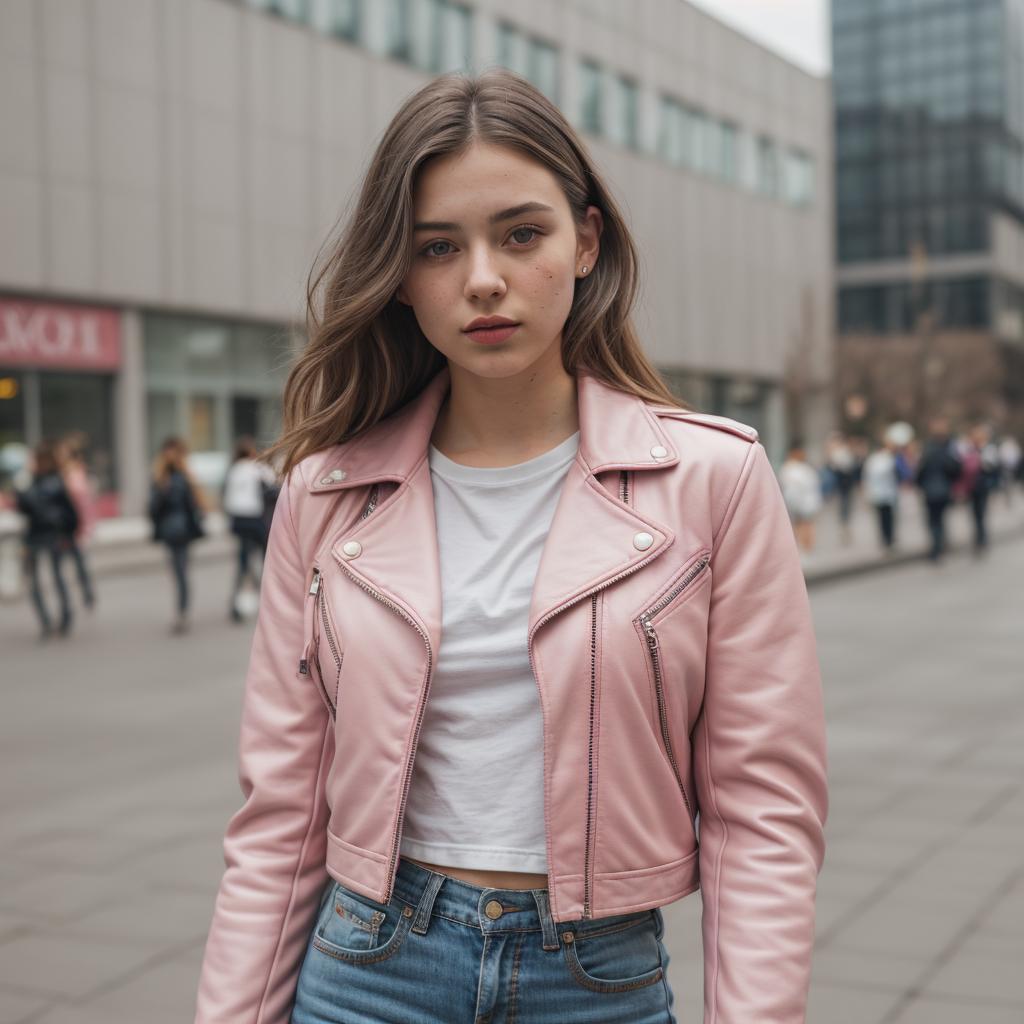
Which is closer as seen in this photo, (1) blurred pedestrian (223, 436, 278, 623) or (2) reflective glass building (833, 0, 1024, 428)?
(1) blurred pedestrian (223, 436, 278, 623)

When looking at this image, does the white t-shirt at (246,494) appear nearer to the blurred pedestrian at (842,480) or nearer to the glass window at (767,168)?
the blurred pedestrian at (842,480)

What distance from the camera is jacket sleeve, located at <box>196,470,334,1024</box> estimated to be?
1970 mm

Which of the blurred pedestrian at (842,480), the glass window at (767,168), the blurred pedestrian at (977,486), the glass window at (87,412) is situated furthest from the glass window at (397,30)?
the glass window at (767,168)

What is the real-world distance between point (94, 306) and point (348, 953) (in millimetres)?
25689

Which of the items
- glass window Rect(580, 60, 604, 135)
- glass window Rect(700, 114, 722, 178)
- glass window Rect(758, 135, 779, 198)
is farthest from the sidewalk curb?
glass window Rect(758, 135, 779, 198)

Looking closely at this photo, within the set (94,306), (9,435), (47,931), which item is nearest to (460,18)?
(94,306)

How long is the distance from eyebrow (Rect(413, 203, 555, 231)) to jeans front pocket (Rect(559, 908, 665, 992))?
869mm

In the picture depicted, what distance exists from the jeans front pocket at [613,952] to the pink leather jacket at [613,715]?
0.15 feet

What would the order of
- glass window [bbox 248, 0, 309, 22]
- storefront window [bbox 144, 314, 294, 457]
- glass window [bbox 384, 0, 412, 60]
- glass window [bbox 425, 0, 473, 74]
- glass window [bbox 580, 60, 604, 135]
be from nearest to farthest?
storefront window [bbox 144, 314, 294, 457], glass window [bbox 248, 0, 309, 22], glass window [bbox 384, 0, 412, 60], glass window [bbox 425, 0, 473, 74], glass window [bbox 580, 60, 604, 135]

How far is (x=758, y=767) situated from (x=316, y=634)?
0.59 m

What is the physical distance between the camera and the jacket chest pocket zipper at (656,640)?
71.5 inches

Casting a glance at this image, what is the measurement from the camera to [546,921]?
A: 184cm

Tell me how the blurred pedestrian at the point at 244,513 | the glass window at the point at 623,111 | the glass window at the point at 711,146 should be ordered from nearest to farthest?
the blurred pedestrian at the point at 244,513 < the glass window at the point at 623,111 < the glass window at the point at 711,146

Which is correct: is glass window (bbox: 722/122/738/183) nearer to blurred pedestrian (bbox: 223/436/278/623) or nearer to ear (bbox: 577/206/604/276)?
blurred pedestrian (bbox: 223/436/278/623)
